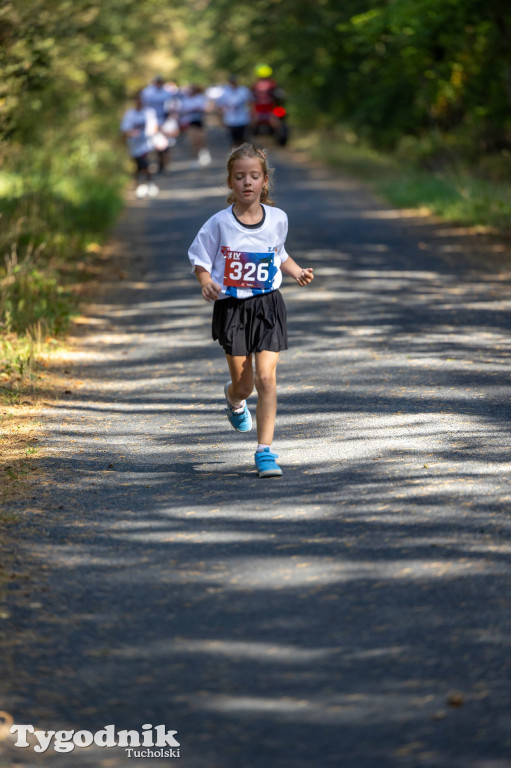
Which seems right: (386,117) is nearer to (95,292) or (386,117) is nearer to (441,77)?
(441,77)

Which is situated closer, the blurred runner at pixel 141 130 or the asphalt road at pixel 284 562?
the asphalt road at pixel 284 562

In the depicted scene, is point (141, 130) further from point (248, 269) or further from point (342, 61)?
point (248, 269)

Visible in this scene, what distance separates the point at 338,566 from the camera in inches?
183

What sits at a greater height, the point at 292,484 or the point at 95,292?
the point at 95,292

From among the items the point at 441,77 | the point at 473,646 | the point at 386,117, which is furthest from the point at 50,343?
the point at 386,117

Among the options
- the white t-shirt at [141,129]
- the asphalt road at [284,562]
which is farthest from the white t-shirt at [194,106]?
the asphalt road at [284,562]

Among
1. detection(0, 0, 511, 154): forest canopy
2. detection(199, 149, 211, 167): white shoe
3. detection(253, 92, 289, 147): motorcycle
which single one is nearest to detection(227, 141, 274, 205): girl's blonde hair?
detection(0, 0, 511, 154): forest canopy

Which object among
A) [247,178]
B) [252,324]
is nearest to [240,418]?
[252,324]

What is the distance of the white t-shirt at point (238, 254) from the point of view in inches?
236

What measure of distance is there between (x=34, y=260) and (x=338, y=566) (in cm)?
911

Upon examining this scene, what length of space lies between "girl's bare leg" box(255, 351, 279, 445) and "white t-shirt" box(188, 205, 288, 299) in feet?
1.14

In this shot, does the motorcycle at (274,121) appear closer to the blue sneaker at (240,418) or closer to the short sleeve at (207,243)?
the blue sneaker at (240,418)

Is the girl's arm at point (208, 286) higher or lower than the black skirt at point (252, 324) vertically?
higher

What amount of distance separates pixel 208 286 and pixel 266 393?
64 centimetres
